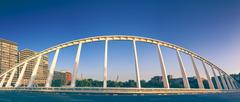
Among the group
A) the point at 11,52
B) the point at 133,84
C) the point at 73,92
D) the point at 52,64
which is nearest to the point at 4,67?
the point at 11,52

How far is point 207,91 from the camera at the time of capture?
77.8 meters

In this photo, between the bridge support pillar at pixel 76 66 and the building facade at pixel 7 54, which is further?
the building facade at pixel 7 54

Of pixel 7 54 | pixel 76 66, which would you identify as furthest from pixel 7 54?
→ pixel 76 66

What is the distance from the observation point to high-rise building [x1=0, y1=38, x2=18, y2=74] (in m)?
174

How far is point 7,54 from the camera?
180 meters

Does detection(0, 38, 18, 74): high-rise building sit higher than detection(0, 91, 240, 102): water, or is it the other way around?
detection(0, 38, 18, 74): high-rise building

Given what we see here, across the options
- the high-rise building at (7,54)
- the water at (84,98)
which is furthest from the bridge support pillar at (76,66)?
the high-rise building at (7,54)

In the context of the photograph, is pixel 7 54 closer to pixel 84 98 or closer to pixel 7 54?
pixel 7 54

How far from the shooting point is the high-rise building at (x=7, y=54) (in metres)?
174

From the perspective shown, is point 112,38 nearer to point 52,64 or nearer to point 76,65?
point 76,65

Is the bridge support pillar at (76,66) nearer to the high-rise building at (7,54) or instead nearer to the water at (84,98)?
the water at (84,98)

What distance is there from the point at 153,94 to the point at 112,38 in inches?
826

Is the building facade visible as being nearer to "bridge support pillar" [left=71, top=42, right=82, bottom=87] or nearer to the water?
"bridge support pillar" [left=71, top=42, right=82, bottom=87]

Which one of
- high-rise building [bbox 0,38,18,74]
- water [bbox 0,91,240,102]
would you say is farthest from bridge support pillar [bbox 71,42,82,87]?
high-rise building [bbox 0,38,18,74]
